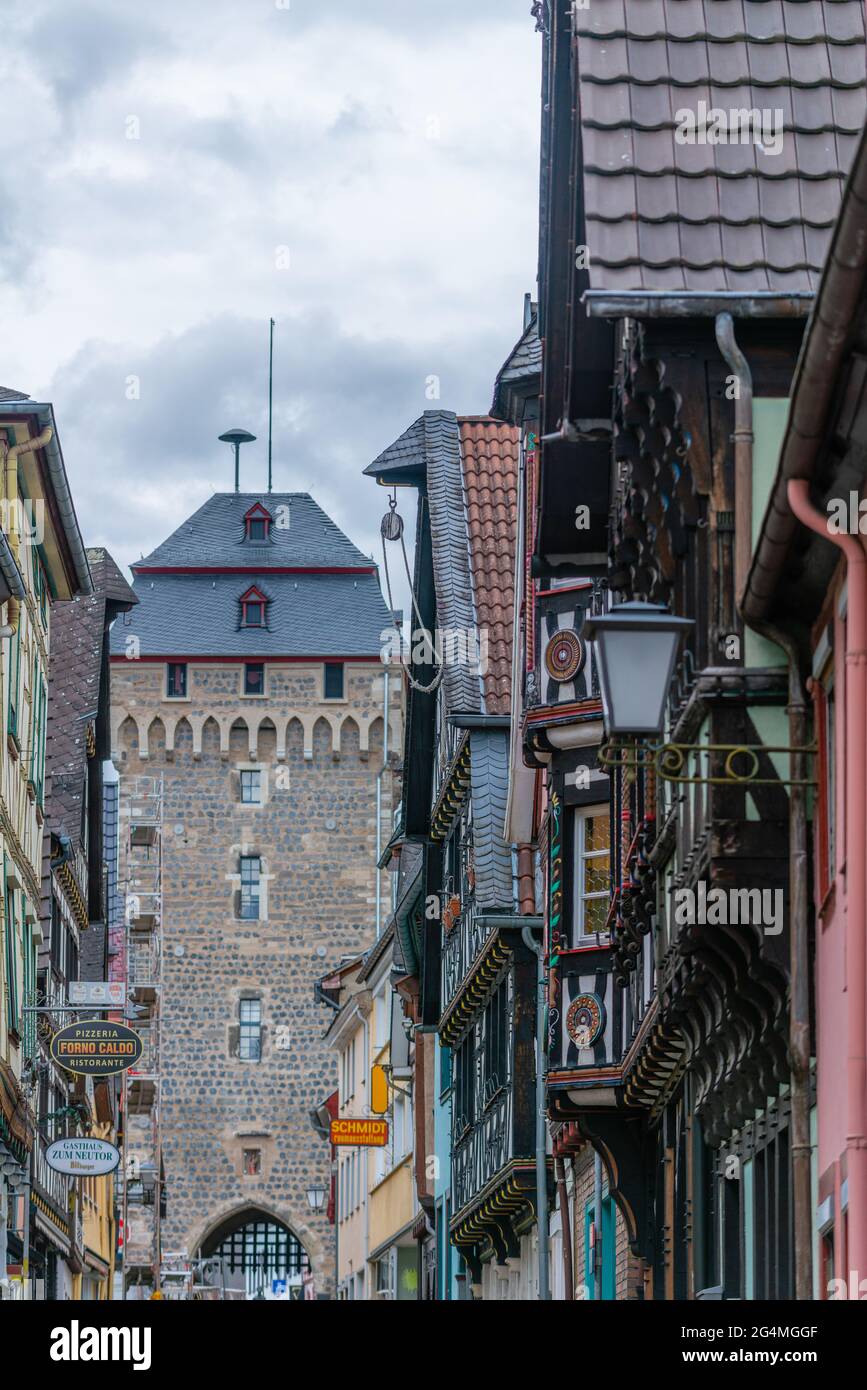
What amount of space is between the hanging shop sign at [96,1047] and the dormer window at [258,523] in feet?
159

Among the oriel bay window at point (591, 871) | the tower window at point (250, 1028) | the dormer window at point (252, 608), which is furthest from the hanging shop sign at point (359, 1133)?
the dormer window at point (252, 608)

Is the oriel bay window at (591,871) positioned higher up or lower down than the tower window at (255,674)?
A: lower down

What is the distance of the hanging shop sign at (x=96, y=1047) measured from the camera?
77.5ft

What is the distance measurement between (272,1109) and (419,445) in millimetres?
37001

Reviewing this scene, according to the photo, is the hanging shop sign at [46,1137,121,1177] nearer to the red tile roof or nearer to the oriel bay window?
the red tile roof

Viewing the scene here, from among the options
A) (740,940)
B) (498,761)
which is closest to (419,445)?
(498,761)

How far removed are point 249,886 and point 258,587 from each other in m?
9.08

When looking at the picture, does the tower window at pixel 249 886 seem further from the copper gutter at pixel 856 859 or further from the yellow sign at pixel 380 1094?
the copper gutter at pixel 856 859

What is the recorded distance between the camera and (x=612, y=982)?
57.2ft

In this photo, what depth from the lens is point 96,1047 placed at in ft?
77.8

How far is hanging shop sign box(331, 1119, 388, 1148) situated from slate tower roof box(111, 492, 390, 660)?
102 feet

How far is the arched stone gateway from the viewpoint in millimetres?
62125

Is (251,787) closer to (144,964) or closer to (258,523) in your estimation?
(144,964)

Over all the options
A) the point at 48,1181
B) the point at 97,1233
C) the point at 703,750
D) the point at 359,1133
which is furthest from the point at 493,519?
the point at 703,750
